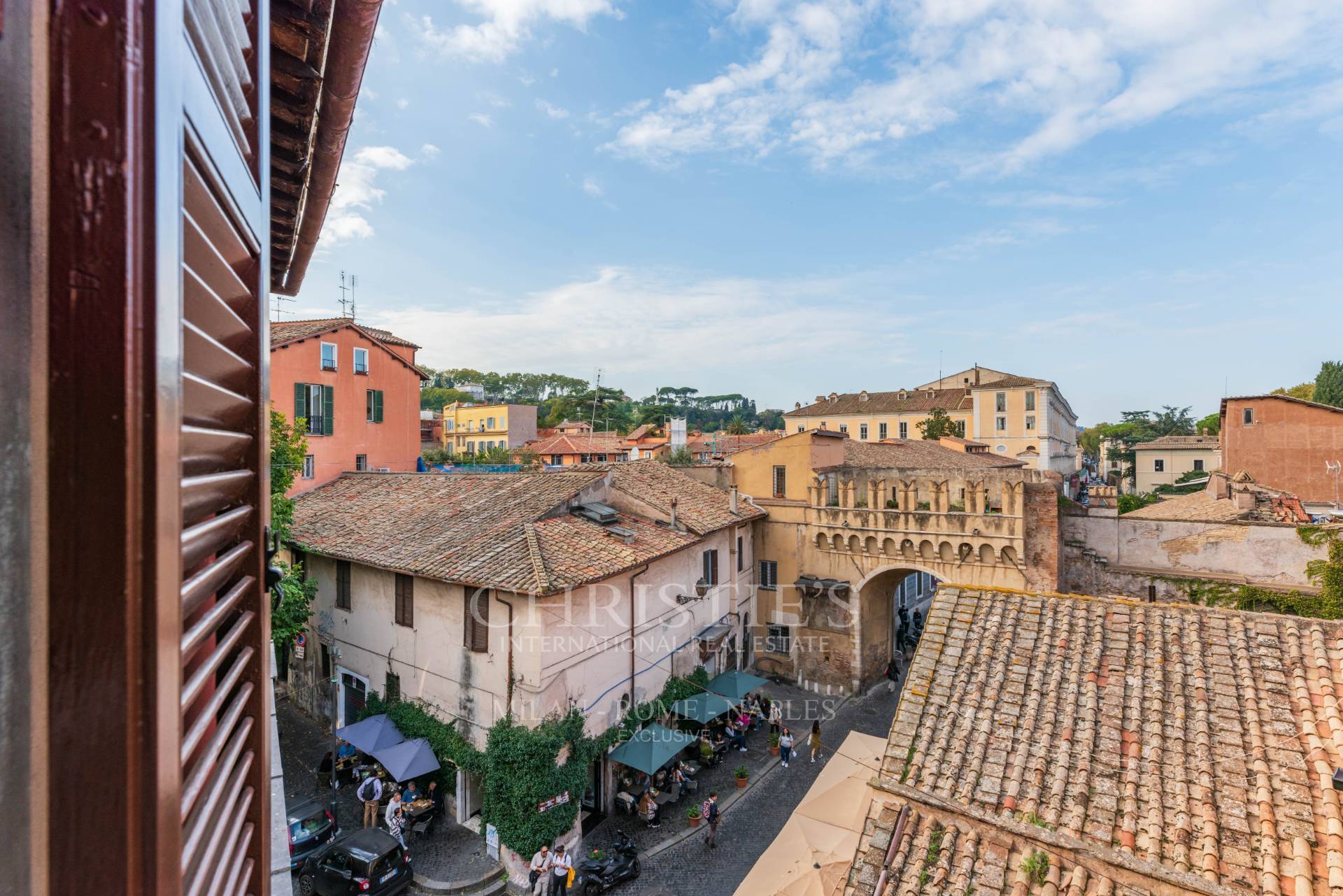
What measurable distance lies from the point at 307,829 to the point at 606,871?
5.66 meters

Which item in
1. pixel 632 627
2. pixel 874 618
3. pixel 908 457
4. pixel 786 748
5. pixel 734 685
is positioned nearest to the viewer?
pixel 632 627

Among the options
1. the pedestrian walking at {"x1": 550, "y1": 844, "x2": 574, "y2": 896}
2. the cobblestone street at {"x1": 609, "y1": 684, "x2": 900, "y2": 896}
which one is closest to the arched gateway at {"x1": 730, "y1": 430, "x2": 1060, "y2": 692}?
the cobblestone street at {"x1": 609, "y1": 684, "x2": 900, "y2": 896}

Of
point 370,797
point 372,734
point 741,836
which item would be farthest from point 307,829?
point 741,836

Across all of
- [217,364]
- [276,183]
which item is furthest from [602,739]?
[217,364]

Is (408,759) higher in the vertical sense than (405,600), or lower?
lower

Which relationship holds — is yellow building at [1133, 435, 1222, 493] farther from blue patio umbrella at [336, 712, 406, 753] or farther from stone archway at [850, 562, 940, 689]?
blue patio umbrella at [336, 712, 406, 753]

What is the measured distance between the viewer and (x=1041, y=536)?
58.7ft

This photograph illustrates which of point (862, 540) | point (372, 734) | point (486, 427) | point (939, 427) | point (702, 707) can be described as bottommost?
point (702, 707)

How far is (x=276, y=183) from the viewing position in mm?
3611

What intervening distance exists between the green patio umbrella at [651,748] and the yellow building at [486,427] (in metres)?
40.2

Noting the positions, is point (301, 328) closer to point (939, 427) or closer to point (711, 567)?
point (711, 567)

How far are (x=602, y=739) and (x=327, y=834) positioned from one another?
17.7 ft

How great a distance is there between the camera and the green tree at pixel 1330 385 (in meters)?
42.8

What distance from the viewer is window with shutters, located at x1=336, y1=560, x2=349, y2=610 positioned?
1544 centimetres
